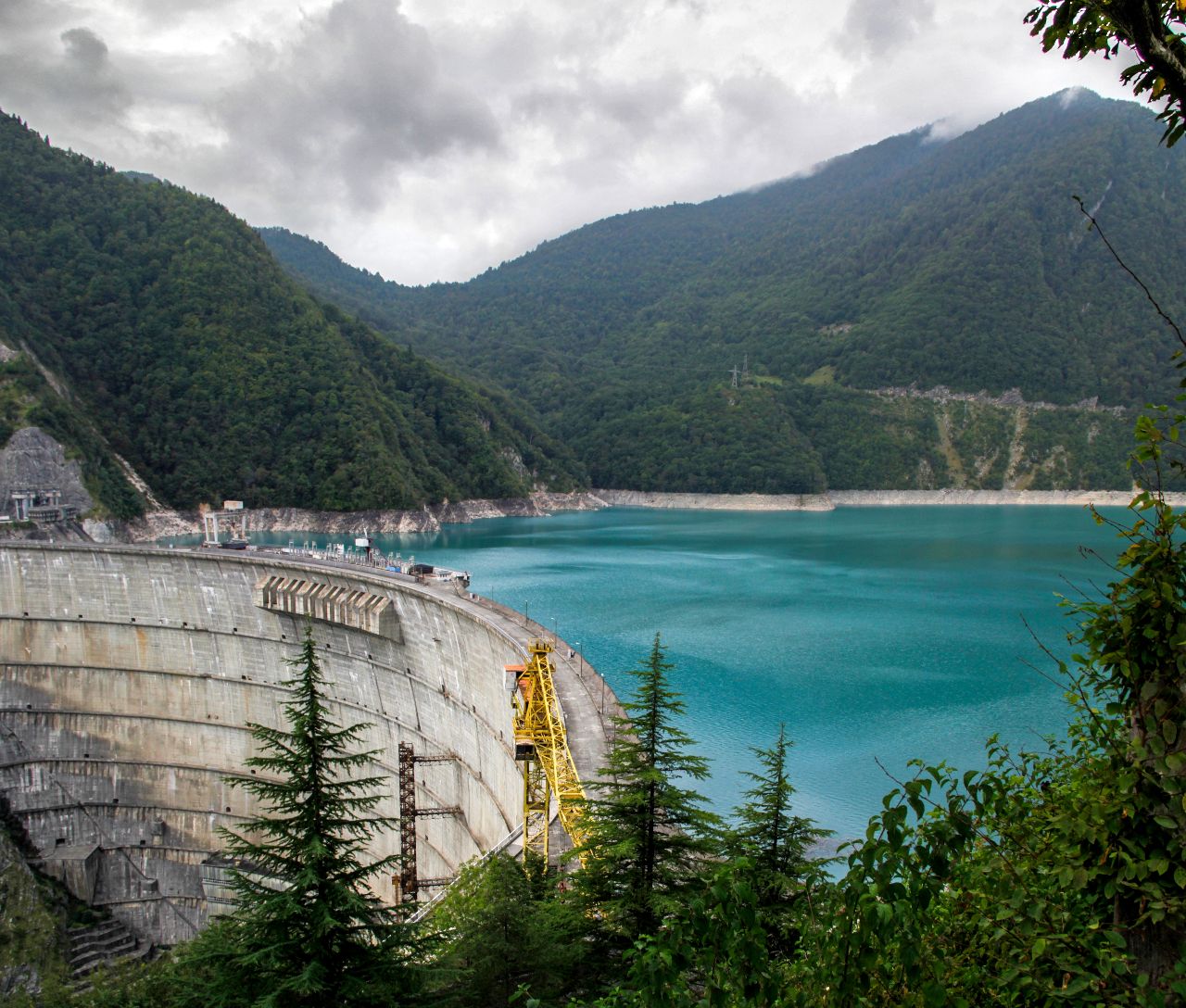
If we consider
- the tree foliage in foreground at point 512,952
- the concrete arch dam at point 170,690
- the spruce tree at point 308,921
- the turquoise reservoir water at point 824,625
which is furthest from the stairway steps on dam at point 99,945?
the spruce tree at point 308,921

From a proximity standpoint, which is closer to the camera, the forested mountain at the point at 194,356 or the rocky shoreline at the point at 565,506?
the rocky shoreline at the point at 565,506

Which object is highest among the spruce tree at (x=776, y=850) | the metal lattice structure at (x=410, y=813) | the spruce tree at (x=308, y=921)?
the spruce tree at (x=308, y=921)

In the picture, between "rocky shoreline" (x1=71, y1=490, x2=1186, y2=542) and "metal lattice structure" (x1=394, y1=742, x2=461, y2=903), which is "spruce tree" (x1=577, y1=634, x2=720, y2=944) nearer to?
"metal lattice structure" (x1=394, y1=742, x2=461, y2=903)

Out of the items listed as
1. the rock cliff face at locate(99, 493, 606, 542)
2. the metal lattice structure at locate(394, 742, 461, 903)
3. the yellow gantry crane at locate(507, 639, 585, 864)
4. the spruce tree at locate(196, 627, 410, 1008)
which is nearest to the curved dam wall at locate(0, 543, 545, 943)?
the metal lattice structure at locate(394, 742, 461, 903)

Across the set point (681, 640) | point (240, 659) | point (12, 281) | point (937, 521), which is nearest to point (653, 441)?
point (937, 521)

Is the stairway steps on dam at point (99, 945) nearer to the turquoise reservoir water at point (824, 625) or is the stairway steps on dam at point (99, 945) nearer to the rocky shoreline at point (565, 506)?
the turquoise reservoir water at point (824, 625)
